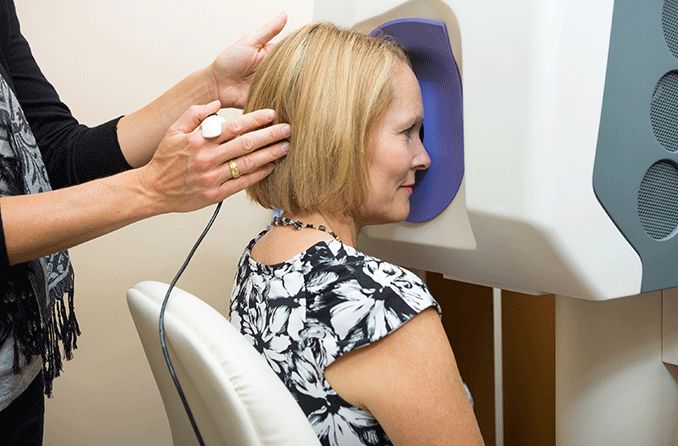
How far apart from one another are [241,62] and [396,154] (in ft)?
1.08

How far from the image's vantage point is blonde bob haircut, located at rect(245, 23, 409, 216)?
3.31 feet

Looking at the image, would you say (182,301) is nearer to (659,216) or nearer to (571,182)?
(571,182)

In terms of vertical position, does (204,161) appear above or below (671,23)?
below

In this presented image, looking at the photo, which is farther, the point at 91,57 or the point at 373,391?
the point at 91,57

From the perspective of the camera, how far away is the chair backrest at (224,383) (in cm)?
71

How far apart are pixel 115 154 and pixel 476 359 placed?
0.84 m

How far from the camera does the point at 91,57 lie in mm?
1663

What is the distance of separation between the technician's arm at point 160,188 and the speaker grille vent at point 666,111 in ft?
1.50

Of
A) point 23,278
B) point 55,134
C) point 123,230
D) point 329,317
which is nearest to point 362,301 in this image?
point 329,317

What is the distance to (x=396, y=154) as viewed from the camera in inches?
41.6

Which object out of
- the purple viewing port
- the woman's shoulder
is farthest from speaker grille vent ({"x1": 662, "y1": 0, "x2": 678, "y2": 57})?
the woman's shoulder

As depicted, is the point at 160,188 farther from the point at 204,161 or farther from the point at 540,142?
the point at 540,142

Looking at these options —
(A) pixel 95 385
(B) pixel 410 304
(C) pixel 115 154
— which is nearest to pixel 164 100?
(C) pixel 115 154

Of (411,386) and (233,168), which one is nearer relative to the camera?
(411,386)
